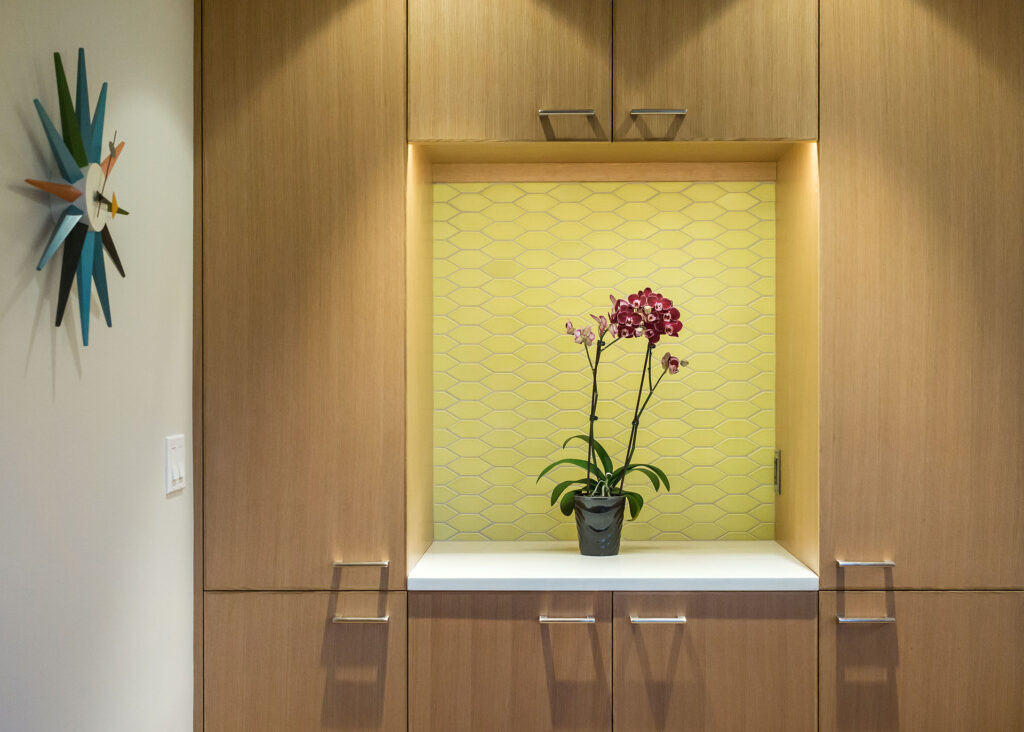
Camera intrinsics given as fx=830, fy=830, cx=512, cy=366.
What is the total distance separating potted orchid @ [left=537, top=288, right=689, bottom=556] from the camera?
6.81 ft

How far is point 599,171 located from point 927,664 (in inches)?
58.7

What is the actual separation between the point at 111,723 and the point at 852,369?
67.3 inches

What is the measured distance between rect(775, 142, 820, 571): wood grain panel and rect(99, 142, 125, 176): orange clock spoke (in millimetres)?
1499

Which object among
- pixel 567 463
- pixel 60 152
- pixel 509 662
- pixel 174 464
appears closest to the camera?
pixel 60 152

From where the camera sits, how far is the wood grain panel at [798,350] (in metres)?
1.98

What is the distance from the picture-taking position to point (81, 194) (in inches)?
54.7

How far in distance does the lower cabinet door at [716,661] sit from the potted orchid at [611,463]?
0.25 meters

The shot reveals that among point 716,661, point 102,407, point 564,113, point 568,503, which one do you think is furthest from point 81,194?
point 716,661

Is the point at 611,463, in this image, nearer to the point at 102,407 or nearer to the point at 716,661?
the point at 716,661

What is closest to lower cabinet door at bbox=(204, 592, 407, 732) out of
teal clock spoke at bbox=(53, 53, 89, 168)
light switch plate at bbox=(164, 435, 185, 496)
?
light switch plate at bbox=(164, 435, 185, 496)

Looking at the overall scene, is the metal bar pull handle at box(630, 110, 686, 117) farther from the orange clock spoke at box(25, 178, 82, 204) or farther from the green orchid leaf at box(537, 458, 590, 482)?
the orange clock spoke at box(25, 178, 82, 204)

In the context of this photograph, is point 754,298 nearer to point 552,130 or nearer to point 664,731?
point 552,130

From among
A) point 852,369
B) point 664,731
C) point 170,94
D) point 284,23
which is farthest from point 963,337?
point 170,94

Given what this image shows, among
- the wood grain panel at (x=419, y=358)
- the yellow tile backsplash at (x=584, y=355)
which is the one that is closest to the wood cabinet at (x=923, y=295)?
the yellow tile backsplash at (x=584, y=355)
